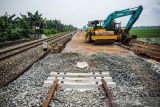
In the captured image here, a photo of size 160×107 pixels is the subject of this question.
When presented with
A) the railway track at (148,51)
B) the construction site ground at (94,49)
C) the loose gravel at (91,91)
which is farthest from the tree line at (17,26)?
the loose gravel at (91,91)

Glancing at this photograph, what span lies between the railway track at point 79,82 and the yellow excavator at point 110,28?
46.0ft

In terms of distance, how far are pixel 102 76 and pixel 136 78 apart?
1.32 meters

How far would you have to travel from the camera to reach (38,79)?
808 centimetres

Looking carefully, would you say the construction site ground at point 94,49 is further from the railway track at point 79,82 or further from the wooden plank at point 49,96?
the wooden plank at point 49,96

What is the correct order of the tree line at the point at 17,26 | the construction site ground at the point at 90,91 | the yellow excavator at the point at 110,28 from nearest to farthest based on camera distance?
the construction site ground at the point at 90,91
the yellow excavator at the point at 110,28
the tree line at the point at 17,26

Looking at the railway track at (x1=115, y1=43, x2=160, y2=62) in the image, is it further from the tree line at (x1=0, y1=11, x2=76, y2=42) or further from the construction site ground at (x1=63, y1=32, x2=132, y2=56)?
the tree line at (x1=0, y1=11, x2=76, y2=42)

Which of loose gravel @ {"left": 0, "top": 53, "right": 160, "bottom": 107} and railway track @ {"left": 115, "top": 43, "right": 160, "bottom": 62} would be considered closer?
loose gravel @ {"left": 0, "top": 53, "right": 160, "bottom": 107}

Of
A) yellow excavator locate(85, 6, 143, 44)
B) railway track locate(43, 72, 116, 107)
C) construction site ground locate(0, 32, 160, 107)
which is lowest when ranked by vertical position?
construction site ground locate(0, 32, 160, 107)

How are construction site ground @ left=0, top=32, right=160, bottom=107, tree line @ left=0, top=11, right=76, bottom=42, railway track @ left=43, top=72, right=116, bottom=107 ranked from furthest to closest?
tree line @ left=0, top=11, right=76, bottom=42 < railway track @ left=43, top=72, right=116, bottom=107 < construction site ground @ left=0, top=32, right=160, bottom=107

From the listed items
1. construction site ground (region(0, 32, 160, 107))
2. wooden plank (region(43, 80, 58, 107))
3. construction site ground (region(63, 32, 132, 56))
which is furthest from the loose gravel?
construction site ground (region(63, 32, 132, 56))

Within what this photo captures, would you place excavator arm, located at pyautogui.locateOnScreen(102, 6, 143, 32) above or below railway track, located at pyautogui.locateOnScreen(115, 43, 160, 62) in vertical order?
above

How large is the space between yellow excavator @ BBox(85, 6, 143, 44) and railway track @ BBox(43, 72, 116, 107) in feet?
46.0

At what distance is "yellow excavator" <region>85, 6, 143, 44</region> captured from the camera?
71.8 feet

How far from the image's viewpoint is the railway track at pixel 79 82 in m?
6.51
